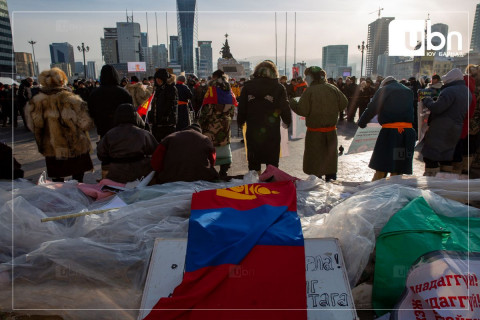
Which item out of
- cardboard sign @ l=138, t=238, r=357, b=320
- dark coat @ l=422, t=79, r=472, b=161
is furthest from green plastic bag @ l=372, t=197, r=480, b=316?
dark coat @ l=422, t=79, r=472, b=161

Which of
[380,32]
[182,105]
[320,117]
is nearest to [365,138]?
[320,117]

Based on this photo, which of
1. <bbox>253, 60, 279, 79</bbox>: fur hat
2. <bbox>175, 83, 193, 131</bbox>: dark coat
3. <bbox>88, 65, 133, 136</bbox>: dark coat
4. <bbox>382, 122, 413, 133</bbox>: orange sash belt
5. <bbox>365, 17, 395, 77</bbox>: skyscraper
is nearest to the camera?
<bbox>382, 122, 413, 133</bbox>: orange sash belt

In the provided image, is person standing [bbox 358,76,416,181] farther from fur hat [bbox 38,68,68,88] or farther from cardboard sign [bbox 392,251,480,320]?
fur hat [bbox 38,68,68,88]

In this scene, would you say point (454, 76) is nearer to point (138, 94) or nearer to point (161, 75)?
point (161, 75)

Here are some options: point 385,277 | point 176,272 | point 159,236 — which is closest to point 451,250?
point 385,277

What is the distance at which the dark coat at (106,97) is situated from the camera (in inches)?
215

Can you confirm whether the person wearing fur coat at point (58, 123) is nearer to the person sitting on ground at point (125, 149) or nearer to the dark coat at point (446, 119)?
the person sitting on ground at point (125, 149)

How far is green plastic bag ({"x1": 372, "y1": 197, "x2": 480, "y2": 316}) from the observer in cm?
220

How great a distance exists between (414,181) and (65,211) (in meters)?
3.21

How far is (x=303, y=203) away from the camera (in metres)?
3.25

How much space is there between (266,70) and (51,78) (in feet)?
9.57

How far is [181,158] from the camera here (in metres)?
3.80

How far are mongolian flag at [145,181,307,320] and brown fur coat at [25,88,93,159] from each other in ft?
10.4

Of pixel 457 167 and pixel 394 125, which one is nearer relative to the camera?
pixel 394 125
